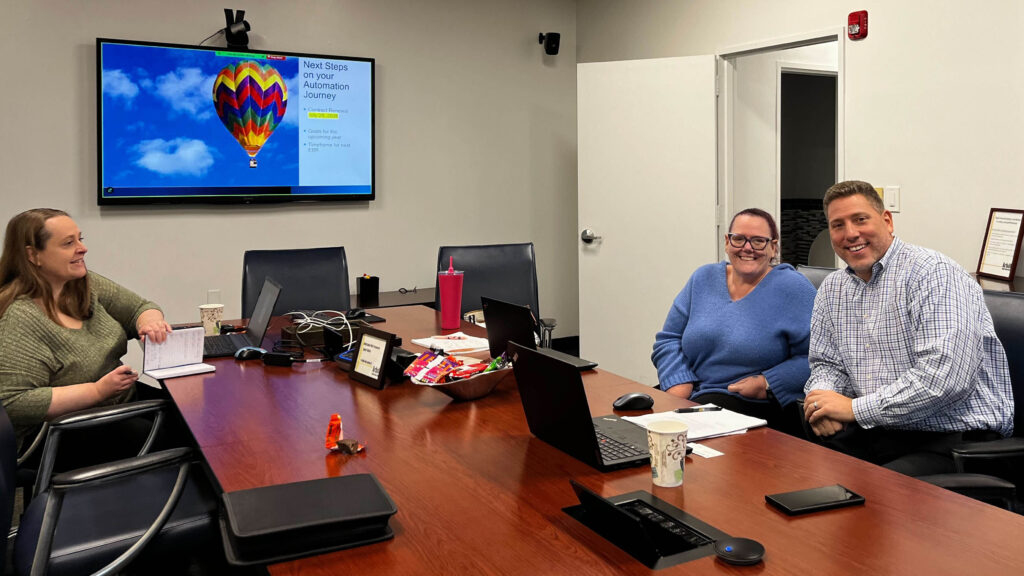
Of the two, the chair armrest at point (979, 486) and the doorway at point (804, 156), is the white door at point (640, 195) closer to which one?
the doorway at point (804, 156)

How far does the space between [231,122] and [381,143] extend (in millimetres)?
899

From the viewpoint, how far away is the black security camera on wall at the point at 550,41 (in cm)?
561

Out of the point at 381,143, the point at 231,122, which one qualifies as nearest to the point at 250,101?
the point at 231,122

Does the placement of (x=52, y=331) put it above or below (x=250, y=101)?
below

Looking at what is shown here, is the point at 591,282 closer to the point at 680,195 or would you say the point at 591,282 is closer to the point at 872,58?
the point at 680,195

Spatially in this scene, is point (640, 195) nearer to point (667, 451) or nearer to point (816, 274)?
point (816, 274)

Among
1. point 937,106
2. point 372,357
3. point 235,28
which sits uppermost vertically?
point 235,28

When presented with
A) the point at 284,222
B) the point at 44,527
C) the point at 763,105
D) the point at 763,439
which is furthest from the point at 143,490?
the point at 763,105

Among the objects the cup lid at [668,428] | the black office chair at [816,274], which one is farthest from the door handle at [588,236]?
the cup lid at [668,428]

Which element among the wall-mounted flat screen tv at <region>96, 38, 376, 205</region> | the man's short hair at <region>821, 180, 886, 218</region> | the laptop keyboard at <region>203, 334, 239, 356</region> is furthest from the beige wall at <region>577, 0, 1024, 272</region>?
the laptop keyboard at <region>203, 334, 239, 356</region>

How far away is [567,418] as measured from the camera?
63.8 inches

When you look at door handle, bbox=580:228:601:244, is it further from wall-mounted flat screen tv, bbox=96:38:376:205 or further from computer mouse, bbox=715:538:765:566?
computer mouse, bbox=715:538:765:566

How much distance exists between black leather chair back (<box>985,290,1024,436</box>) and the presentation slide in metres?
3.63

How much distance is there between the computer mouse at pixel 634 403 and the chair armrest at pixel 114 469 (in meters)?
1.01
